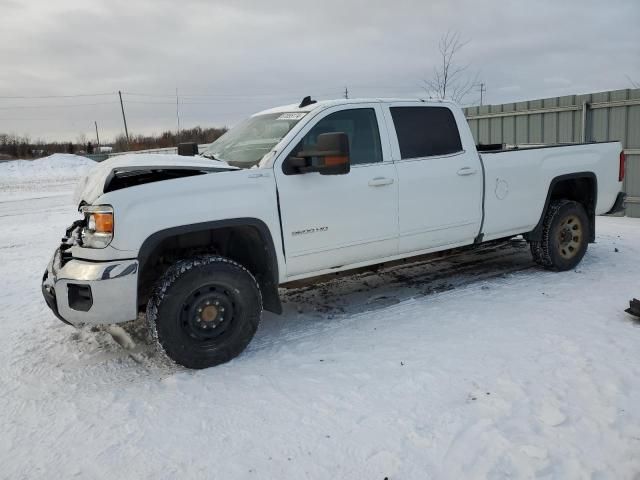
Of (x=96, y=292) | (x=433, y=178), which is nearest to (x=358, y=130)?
(x=433, y=178)

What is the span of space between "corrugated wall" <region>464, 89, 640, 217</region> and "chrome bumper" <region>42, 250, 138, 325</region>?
932 cm

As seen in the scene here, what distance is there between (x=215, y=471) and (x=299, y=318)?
2.36 meters

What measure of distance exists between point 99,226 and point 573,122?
9.87 meters

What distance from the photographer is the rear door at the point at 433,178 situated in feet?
16.3

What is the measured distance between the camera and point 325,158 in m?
4.09

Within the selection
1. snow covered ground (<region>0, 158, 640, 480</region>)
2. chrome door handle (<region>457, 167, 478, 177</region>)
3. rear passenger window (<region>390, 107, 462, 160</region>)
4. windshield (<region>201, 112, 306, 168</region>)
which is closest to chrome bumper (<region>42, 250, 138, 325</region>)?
snow covered ground (<region>0, 158, 640, 480</region>)

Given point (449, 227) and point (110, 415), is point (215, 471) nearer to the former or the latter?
point (110, 415)

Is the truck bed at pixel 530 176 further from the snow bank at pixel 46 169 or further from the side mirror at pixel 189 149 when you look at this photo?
the snow bank at pixel 46 169

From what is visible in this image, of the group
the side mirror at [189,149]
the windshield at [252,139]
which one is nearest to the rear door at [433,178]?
the windshield at [252,139]

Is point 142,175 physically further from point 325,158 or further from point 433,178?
point 433,178

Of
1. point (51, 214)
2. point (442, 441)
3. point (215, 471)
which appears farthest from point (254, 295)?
point (51, 214)

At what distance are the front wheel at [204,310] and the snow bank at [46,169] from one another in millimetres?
30682

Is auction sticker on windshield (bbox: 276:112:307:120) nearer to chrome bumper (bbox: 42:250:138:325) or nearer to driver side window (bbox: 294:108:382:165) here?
driver side window (bbox: 294:108:382:165)

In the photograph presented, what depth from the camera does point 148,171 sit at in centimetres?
402
